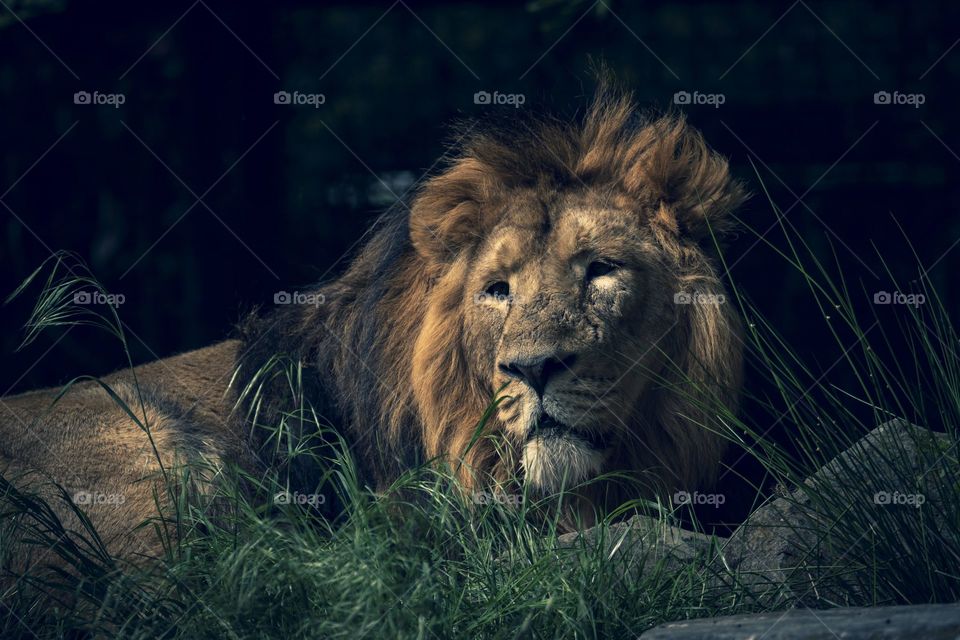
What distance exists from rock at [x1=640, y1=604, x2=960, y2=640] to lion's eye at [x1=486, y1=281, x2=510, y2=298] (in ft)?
4.80

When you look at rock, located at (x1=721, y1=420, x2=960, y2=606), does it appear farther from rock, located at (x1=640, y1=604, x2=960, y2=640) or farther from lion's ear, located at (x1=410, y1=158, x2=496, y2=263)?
lion's ear, located at (x1=410, y1=158, x2=496, y2=263)

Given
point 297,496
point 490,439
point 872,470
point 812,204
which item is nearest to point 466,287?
point 490,439

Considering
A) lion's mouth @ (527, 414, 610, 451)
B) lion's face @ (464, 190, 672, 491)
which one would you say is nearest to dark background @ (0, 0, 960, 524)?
lion's face @ (464, 190, 672, 491)

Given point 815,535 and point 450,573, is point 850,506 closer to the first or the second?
point 815,535

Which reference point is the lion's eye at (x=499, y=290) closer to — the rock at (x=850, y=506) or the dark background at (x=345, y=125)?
the rock at (x=850, y=506)

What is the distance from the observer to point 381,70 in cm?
607

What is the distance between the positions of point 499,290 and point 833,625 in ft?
5.84

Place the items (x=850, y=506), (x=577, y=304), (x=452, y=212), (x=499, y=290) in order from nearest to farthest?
(x=850, y=506) → (x=577, y=304) → (x=499, y=290) → (x=452, y=212)

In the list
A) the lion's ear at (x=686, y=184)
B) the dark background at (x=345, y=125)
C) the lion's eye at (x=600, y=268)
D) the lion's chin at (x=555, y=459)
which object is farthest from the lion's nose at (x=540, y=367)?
the dark background at (x=345, y=125)

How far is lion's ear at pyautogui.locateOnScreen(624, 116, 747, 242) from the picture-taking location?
13.9ft

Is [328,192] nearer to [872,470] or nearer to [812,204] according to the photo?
[812,204]

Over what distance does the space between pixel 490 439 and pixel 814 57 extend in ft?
8.41

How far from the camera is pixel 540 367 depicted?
386cm

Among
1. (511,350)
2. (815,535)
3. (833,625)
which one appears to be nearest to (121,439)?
(511,350)
